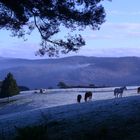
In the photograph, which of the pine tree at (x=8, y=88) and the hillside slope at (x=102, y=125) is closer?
the hillside slope at (x=102, y=125)

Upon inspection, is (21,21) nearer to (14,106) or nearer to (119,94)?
(119,94)

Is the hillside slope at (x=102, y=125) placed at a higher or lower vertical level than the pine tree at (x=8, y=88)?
lower

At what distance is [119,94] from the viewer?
2222 inches

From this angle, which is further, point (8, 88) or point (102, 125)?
point (8, 88)

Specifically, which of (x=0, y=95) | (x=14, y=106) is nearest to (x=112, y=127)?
(x=14, y=106)

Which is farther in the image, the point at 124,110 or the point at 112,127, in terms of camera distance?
the point at 124,110

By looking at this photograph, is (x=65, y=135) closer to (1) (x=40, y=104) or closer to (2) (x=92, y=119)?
(2) (x=92, y=119)

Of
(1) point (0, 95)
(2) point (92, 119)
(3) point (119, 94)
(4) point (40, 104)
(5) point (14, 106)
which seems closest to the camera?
(2) point (92, 119)

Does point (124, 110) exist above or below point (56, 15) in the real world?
below

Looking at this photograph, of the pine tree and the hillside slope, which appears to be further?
the pine tree

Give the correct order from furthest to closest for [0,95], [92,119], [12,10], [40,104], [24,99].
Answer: [0,95], [24,99], [40,104], [12,10], [92,119]

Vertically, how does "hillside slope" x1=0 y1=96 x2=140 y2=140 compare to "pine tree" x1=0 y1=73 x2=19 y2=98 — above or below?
below

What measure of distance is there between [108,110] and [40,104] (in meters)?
39.8

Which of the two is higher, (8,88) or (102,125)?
(8,88)
